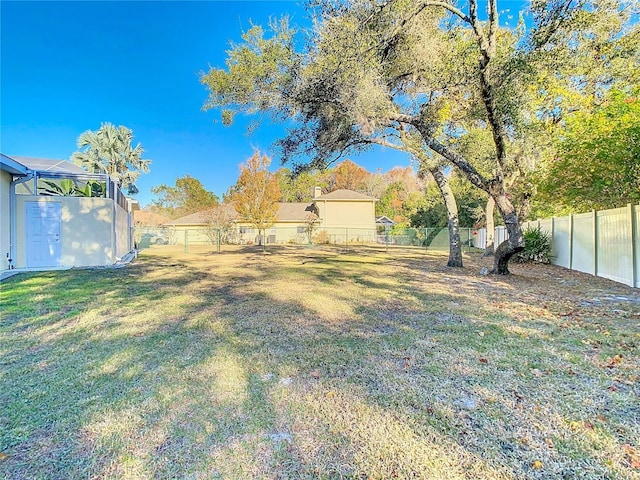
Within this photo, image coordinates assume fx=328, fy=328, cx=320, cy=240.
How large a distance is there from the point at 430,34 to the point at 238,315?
7865 mm

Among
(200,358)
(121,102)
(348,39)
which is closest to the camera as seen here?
(200,358)

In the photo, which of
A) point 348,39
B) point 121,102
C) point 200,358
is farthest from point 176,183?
point 200,358

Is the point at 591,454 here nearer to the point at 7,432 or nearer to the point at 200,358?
the point at 200,358

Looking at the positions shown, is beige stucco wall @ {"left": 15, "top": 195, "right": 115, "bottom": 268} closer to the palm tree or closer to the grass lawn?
the grass lawn

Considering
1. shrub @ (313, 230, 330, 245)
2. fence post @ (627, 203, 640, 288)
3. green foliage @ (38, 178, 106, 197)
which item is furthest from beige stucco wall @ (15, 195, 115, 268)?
shrub @ (313, 230, 330, 245)

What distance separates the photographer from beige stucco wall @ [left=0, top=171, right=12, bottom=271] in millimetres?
8789

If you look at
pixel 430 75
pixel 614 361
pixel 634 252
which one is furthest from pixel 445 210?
pixel 614 361

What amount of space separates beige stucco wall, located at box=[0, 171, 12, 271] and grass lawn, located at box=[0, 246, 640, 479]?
483 cm

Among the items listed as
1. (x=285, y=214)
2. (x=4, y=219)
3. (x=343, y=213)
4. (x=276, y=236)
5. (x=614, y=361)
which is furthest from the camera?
(x=285, y=214)

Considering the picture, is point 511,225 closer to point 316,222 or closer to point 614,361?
point 614,361

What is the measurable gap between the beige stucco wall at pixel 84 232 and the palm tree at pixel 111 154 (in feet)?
35.8

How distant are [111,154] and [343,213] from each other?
712 inches

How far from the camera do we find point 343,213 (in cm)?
2939

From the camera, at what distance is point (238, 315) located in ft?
17.0
